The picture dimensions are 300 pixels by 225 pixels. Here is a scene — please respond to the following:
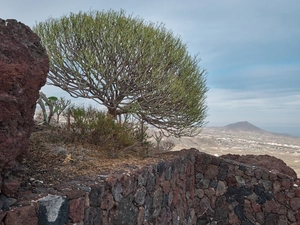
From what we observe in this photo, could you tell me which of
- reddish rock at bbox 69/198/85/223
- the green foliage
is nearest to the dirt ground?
→ the green foliage

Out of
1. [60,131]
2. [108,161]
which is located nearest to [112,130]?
[60,131]

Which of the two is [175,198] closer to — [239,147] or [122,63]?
[122,63]

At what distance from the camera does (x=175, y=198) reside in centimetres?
641

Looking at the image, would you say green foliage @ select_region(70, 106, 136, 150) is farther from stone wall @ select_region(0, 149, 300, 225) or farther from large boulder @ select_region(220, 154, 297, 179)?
large boulder @ select_region(220, 154, 297, 179)

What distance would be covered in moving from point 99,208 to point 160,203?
80.1 inches

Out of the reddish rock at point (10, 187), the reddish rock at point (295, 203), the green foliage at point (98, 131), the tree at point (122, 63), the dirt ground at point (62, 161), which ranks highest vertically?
the tree at point (122, 63)

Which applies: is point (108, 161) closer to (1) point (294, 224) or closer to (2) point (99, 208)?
(2) point (99, 208)

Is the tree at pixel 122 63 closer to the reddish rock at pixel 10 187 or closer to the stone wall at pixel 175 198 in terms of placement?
the stone wall at pixel 175 198

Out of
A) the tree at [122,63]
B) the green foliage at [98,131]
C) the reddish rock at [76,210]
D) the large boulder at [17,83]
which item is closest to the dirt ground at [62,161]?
the green foliage at [98,131]

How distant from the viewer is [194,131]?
436 inches

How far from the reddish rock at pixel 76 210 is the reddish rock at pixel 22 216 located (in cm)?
43

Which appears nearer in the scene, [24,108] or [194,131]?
[24,108]

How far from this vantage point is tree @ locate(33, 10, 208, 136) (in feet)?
29.6

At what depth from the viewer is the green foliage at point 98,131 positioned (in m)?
6.61
